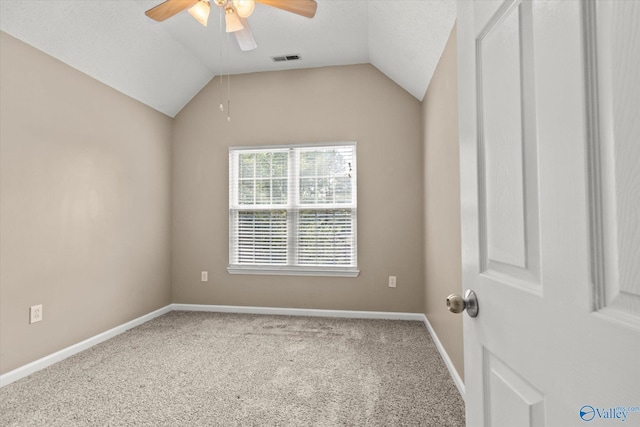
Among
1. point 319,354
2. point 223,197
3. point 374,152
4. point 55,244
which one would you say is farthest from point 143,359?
point 374,152

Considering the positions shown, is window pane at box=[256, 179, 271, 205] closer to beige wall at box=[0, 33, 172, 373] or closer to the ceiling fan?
beige wall at box=[0, 33, 172, 373]

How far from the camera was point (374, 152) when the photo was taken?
150 inches

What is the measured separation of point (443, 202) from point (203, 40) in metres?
2.73

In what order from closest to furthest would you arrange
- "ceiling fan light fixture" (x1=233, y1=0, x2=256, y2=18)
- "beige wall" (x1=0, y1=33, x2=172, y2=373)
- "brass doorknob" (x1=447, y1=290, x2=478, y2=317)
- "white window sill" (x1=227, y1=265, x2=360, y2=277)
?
"brass doorknob" (x1=447, y1=290, x2=478, y2=317) → "ceiling fan light fixture" (x1=233, y1=0, x2=256, y2=18) → "beige wall" (x1=0, y1=33, x2=172, y2=373) → "white window sill" (x1=227, y1=265, x2=360, y2=277)

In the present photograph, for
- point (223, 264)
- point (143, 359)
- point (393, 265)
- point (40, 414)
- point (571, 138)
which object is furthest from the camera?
point (223, 264)

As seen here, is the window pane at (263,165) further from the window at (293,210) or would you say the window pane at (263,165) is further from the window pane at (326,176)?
the window pane at (326,176)

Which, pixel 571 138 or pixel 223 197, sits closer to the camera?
pixel 571 138

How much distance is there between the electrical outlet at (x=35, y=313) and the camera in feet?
8.14

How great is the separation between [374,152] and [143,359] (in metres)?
2.91

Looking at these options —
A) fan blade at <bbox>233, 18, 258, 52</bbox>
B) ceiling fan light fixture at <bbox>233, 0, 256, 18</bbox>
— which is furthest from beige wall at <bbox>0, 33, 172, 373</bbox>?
ceiling fan light fixture at <bbox>233, 0, 256, 18</bbox>

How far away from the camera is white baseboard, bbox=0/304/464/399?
2357 millimetres

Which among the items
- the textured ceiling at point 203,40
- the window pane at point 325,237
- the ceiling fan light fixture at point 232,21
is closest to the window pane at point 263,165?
the window pane at point 325,237

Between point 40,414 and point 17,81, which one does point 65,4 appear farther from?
point 40,414

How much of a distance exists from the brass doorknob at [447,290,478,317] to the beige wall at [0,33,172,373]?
2816mm
